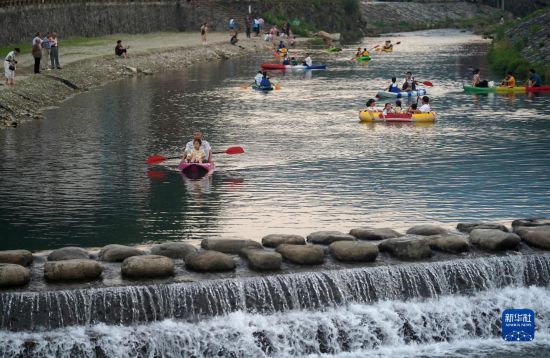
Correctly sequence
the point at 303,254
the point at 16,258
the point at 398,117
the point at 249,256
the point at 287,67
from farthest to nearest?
the point at 287,67 → the point at 398,117 → the point at 303,254 → the point at 249,256 → the point at 16,258

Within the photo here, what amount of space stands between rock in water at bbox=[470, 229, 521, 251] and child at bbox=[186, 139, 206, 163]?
15388mm

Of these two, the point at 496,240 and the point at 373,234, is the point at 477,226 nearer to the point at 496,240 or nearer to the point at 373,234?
the point at 496,240

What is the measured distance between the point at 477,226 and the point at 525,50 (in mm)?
57253

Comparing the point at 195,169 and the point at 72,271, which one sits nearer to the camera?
the point at 72,271

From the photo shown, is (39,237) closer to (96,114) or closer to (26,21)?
(96,114)

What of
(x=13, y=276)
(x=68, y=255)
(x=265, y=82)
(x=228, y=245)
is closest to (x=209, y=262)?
(x=228, y=245)

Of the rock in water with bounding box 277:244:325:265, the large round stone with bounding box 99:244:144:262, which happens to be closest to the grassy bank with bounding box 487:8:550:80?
the rock in water with bounding box 277:244:325:265

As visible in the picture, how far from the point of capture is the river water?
25.5 metres

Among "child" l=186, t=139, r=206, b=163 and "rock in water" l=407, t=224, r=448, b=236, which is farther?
"child" l=186, t=139, r=206, b=163

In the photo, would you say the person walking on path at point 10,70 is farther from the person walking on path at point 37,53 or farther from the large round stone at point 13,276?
the large round stone at point 13,276

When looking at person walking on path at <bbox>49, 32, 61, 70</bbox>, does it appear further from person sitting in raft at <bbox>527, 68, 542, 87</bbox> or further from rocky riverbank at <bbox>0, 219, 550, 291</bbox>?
rocky riverbank at <bbox>0, 219, 550, 291</bbox>

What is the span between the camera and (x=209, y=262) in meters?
26.1

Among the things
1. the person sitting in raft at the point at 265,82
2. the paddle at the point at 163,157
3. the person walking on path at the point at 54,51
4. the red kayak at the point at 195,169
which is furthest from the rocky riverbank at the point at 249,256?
the person walking on path at the point at 54,51

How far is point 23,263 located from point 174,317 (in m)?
4.11
